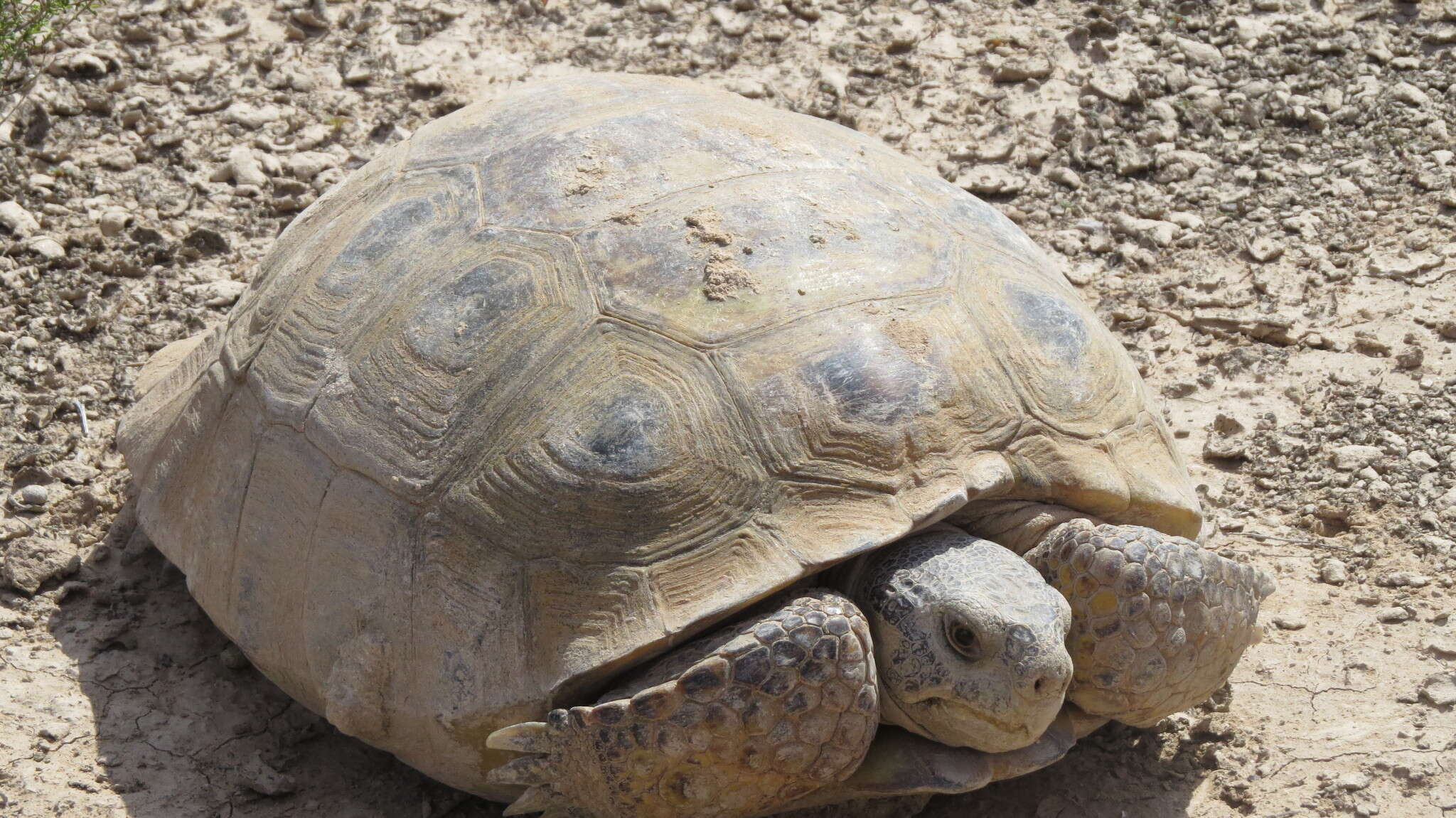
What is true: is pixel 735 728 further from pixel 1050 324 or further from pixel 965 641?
pixel 1050 324

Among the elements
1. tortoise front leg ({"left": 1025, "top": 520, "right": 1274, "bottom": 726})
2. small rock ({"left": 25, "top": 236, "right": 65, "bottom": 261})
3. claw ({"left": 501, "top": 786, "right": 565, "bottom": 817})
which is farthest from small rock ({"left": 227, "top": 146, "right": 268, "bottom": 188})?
tortoise front leg ({"left": 1025, "top": 520, "right": 1274, "bottom": 726})

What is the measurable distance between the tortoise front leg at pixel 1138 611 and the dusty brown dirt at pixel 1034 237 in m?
0.37

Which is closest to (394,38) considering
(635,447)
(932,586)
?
(635,447)

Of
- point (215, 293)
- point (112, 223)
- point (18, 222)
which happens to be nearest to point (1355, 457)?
point (215, 293)

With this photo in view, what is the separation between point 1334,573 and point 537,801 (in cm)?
216

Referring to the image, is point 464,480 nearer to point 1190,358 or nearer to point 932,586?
point 932,586

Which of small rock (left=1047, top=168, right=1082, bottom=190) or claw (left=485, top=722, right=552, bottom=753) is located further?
small rock (left=1047, top=168, right=1082, bottom=190)

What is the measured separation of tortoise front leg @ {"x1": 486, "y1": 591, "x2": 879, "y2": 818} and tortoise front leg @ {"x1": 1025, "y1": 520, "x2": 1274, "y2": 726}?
490 millimetres

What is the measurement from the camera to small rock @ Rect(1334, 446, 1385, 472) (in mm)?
Result: 3982

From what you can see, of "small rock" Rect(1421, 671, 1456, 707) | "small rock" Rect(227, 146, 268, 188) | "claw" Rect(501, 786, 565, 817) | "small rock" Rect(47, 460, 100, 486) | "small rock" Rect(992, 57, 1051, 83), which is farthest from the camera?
"small rock" Rect(992, 57, 1051, 83)

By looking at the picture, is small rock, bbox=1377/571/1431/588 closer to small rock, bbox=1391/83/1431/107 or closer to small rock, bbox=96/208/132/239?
small rock, bbox=1391/83/1431/107

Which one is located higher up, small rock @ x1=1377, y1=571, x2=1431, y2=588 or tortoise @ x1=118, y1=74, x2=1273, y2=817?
tortoise @ x1=118, y1=74, x2=1273, y2=817

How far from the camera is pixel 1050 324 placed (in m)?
3.20

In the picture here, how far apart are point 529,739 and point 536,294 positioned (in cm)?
93
